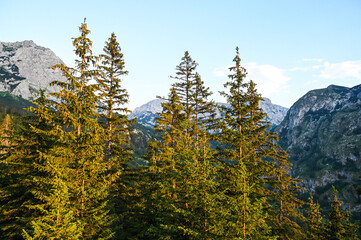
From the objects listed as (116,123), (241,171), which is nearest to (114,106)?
(116,123)

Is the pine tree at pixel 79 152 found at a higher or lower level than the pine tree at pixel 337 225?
higher

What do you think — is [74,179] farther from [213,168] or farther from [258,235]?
[258,235]

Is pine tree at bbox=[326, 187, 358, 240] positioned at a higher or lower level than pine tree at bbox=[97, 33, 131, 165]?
lower

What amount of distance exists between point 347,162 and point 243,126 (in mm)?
212322

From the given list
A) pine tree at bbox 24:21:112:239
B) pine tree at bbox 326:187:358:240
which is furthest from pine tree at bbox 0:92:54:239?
pine tree at bbox 326:187:358:240

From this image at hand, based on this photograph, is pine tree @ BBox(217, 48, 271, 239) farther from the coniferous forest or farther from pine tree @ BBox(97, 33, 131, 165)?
pine tree @ BBox(97, 33, 131, 165)

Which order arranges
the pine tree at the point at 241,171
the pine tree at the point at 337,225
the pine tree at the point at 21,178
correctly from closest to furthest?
the pine tree at the point at 241,171
the pine tree at the point at 21,178
the pine tree at the point at 337,225

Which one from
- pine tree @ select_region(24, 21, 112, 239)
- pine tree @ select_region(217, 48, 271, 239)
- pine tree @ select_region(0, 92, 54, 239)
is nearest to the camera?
pine tree @ select_region(217, 48, 271, 239)

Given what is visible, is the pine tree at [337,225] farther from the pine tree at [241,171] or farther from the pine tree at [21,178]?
the pine tree at [21,178]

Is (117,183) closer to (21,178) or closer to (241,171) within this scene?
(21,178)

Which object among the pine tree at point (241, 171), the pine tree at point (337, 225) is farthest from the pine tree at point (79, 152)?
the pine tree at point (337, 225)

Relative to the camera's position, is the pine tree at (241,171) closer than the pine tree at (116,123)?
Yes

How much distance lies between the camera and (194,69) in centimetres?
2264

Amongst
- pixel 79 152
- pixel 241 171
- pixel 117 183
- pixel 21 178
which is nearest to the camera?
pixel 241 171
